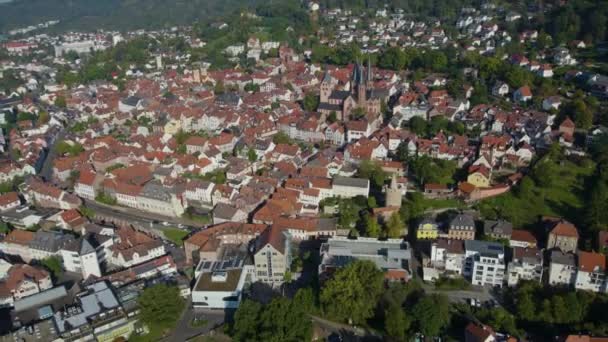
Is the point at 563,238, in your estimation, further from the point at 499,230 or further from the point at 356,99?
the point at 356,99

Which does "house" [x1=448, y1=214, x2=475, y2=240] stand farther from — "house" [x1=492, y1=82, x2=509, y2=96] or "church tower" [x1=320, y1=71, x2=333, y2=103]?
"house" [x1=492, y1=82, x2=509, y2=96]

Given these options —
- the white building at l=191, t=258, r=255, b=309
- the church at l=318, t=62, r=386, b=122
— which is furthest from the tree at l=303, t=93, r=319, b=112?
the white building at l=191, t=258, r=255, b=309

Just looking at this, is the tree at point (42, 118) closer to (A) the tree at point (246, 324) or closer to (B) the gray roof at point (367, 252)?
(B) the gray roof at point (367, 252)

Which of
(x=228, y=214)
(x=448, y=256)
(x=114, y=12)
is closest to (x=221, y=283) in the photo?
(x=228, y=214)

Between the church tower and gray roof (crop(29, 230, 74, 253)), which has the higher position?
the church tower

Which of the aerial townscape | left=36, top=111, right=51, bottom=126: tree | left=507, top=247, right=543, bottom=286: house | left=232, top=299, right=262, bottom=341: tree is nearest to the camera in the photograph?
left=232, top=299, right=262, bottom=341: tree

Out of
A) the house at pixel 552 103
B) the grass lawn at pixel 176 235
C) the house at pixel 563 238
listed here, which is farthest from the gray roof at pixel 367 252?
the house at pixel 552 103
